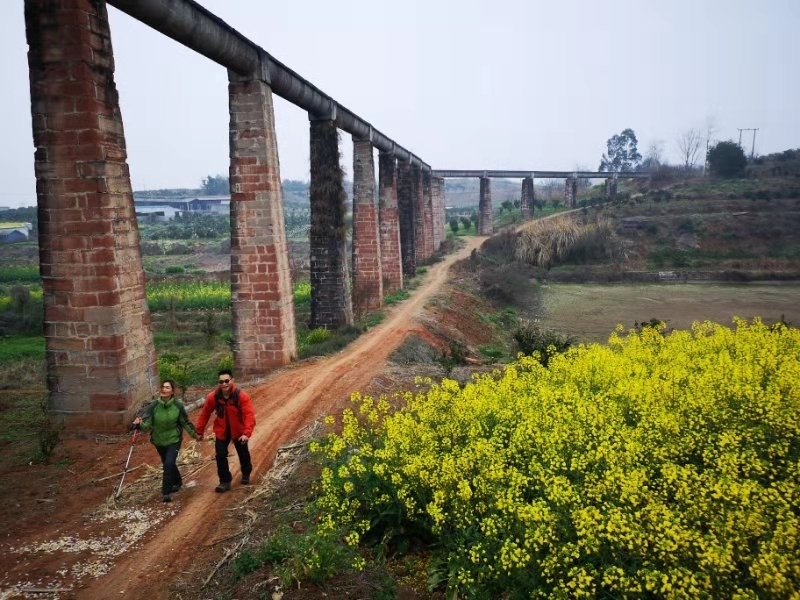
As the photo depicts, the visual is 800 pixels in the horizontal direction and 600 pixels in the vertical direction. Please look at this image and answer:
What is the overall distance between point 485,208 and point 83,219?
155 feet

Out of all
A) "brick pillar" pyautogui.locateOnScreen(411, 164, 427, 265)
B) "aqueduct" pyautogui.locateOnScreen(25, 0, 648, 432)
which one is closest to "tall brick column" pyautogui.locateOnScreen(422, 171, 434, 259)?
"brick pillar" pyautogui.locateOnScreen(411, 164, 427, 265)

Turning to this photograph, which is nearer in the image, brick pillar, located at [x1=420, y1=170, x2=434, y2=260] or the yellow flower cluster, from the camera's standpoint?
the yellow flower cluster

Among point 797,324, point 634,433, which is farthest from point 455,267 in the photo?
point 634,433

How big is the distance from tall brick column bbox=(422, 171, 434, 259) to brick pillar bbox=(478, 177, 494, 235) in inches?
622

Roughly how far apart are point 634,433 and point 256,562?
11.3 feet

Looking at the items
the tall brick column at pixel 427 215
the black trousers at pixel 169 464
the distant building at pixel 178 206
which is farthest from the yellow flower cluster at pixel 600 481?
the distant building at pixel 178 206

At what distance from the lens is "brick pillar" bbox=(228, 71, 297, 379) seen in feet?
40.0

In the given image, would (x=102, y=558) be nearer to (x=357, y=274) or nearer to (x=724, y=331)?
→ (x=724, y=331)

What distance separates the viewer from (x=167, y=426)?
636 centimetres

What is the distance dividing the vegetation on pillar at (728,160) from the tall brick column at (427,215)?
123 feet

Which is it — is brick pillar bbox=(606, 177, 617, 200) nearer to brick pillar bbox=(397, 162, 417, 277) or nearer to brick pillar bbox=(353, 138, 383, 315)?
brick pillar bbox=(397, 162, 417, 277)

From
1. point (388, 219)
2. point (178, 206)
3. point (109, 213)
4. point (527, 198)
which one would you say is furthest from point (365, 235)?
point (178, 206)

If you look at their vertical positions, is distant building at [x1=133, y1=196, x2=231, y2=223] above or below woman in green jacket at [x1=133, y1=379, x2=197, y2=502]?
above

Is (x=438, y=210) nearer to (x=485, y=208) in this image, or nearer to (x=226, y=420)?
(x=485, y=208)
